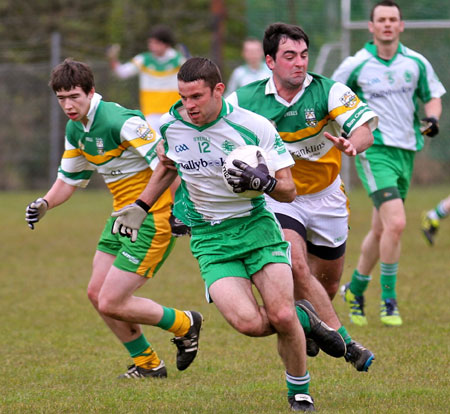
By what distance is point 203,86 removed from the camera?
4645 millimetres

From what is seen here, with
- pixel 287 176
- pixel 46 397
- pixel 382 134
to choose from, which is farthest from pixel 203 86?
pixel 382 134

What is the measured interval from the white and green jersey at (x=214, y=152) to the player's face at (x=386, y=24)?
2935 mm

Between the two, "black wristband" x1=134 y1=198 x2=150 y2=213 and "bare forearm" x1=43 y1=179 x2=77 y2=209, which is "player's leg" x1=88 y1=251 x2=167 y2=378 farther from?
"black wristband" x1=134 y1=198 x2=150 y2=213

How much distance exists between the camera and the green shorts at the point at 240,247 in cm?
472

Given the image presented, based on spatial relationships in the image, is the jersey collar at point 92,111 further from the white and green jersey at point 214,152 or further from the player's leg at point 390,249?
the player's leg at point 390,249

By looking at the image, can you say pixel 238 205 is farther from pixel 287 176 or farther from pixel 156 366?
pixel 156 366

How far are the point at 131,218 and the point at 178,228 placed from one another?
0.46 meters

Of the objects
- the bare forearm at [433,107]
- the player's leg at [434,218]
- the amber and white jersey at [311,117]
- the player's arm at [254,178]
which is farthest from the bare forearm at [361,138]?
the player's leg at [434,218]

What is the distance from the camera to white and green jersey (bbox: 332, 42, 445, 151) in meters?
7.46

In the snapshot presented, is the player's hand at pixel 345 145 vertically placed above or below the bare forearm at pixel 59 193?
above

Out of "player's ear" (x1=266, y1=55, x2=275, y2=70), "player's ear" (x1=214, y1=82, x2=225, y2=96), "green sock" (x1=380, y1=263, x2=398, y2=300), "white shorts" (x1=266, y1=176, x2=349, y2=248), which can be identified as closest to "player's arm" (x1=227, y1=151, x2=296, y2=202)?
"player's ear" (x1=214, y1=82, x2=225, y2=96)

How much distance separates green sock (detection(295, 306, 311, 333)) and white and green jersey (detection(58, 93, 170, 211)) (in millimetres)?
1409

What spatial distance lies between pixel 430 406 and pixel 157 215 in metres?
2.13

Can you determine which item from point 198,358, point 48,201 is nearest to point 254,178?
point 48,201
